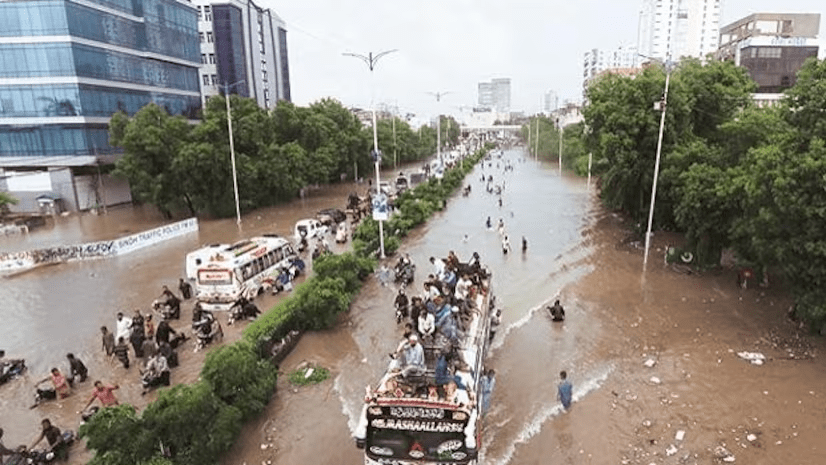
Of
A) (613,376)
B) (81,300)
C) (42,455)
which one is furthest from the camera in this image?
(81,300)

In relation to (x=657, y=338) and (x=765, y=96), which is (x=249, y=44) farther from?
(x=657, y=338)

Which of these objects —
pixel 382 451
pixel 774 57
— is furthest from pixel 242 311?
pixel 774 57

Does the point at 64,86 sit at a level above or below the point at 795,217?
above

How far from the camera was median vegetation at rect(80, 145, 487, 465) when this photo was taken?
968 cm

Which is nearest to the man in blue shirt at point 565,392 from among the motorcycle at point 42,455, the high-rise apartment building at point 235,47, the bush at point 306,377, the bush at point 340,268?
the bush at point 306,377

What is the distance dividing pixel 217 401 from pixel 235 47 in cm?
8263

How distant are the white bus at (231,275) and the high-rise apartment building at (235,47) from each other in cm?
6039

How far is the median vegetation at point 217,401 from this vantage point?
9.68m

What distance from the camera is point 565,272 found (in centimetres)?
2633

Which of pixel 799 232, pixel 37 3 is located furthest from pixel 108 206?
pixel 799 232

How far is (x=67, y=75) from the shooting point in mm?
43406

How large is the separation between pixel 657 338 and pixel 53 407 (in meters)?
17.7

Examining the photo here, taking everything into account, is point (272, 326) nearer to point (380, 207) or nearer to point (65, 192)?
point (380, 207)

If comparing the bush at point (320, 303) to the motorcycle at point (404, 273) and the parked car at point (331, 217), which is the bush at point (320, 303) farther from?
the parked car at point (331, 217)
